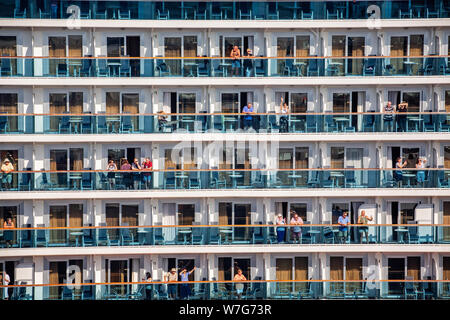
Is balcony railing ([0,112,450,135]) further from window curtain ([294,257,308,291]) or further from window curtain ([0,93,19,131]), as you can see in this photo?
window curtain ([294,257,308,291])

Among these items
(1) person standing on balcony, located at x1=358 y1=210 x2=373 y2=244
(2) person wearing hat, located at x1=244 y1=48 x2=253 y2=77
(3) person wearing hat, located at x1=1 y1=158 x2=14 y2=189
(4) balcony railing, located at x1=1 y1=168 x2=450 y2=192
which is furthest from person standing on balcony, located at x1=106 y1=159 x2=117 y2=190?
(1) person standing on balcony, located at x1=358 y1=210 x2=373 y2=244

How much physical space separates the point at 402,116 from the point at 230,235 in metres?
4.76

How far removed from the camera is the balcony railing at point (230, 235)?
19875 millimetres

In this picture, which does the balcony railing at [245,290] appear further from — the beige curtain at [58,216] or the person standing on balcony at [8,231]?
the beige curtain at [58,216]

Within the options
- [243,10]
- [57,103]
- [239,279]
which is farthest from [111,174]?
[243,10]

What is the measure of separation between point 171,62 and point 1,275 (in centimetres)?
613

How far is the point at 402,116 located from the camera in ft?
66.2

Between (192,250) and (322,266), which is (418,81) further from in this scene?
(192,250)

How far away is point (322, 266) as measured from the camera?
66.3 feet

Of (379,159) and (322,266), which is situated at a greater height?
(379,159)

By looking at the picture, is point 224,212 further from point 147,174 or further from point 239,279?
point 147,174

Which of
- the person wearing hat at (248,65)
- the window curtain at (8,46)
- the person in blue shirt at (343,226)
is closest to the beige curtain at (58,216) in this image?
the window curtain at (8,46)
